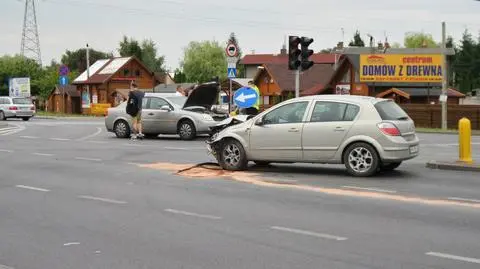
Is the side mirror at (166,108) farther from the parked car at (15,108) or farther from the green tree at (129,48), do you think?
the green tree at (129,48)

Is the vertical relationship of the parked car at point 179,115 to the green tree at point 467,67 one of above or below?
below

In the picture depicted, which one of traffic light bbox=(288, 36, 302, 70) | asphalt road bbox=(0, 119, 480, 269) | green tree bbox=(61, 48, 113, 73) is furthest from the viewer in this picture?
green tree bbox=(61, 48, 113, 73)

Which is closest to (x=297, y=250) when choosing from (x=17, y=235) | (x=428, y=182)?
(x=17, y=235)

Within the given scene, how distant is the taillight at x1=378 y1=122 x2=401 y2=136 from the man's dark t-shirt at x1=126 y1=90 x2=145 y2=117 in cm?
1172

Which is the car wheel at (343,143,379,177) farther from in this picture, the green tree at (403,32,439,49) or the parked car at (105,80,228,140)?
the green tree at (403,32,439,49)

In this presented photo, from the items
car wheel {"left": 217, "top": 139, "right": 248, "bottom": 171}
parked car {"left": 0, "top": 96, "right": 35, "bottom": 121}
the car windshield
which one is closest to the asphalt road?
car wheel {"left": 217, "top": 139, "right": 248, "bottom": 171}

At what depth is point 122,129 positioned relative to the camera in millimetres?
23359

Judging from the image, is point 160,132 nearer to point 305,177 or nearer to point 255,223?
point 305,177

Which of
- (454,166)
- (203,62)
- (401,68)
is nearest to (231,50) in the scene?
(454,166)

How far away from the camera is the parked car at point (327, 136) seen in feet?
40.1

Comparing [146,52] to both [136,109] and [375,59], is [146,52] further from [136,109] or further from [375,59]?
[136,109]

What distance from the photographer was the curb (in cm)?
1345

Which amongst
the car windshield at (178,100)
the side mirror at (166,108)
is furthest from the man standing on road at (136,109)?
the car windshield at (178,100)

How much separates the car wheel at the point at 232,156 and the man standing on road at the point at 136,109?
30.2 feet
